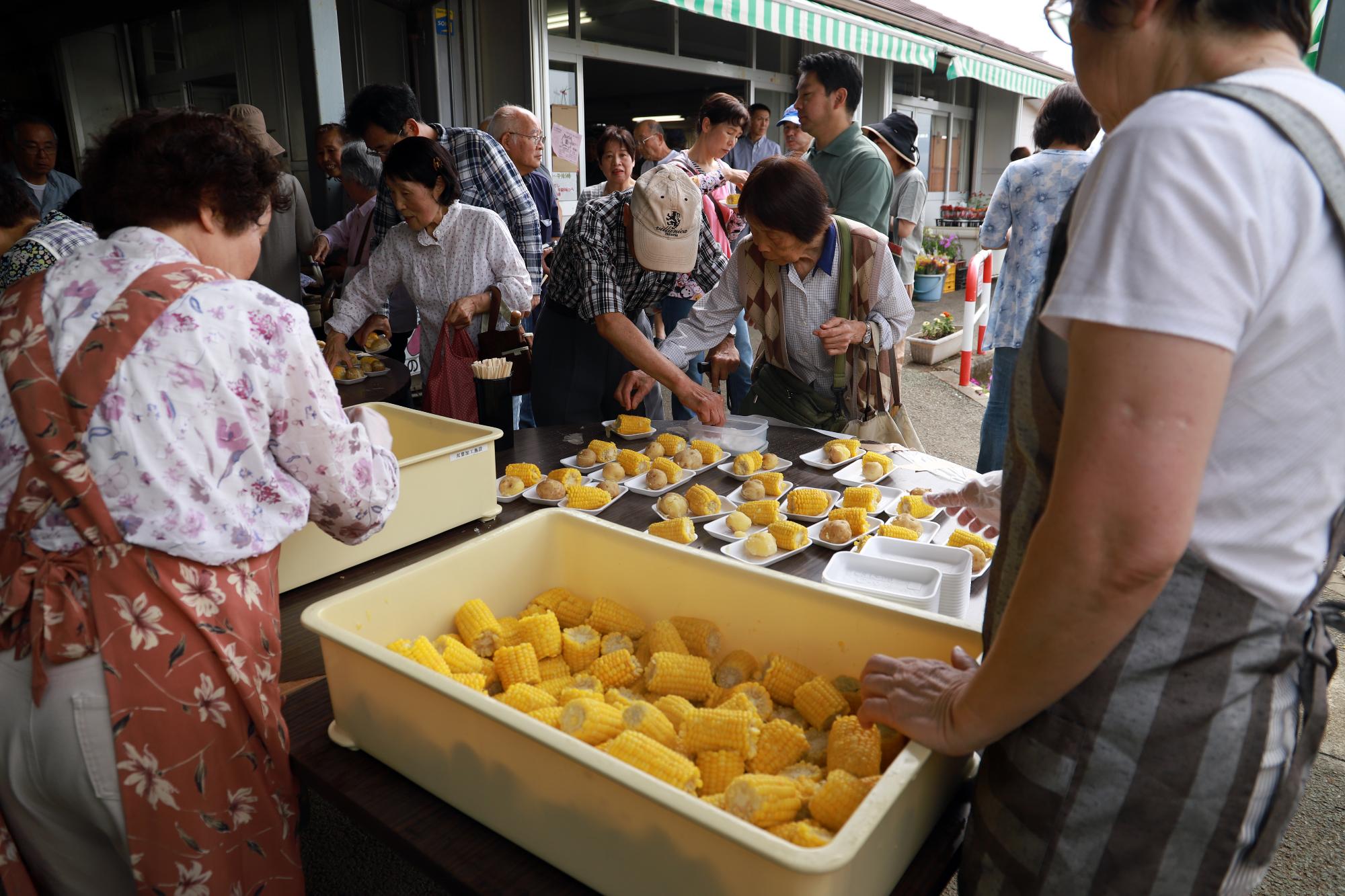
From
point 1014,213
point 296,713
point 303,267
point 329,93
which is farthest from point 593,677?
point 329,93

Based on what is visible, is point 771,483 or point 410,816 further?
point 771,483

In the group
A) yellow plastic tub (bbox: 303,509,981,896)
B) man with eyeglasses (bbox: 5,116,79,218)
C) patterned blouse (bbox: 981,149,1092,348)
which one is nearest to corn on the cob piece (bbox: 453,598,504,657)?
yellow plastic tub (bbox: 303,509,981,896)

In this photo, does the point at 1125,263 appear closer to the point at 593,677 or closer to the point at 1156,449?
the point at 1156,449

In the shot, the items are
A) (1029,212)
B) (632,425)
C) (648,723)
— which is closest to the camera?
(648,723)

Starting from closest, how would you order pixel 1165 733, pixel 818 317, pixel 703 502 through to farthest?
pixel 1165 733 → pixel 703 502 → pixel 818 317

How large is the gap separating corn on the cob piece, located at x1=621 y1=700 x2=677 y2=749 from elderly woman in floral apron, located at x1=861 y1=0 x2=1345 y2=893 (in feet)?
1.24

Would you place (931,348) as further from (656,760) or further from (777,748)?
(656,760)

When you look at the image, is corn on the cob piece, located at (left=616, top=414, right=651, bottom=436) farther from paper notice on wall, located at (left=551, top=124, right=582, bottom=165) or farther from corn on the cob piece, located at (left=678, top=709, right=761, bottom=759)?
paper notice on wall, located at (left=551, top=124, right=582, bottom=165)

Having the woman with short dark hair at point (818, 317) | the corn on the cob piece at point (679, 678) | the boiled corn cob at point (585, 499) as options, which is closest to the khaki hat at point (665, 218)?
the woman with short dark hair at point (818, 317)

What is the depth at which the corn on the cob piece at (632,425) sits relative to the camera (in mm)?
2949

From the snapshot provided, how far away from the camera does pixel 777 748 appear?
117 centimetres

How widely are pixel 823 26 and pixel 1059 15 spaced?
→ 8671 millimetres

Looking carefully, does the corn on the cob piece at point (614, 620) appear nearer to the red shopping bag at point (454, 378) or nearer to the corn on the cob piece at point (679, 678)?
the corn on the cob piece at point (679, 678)

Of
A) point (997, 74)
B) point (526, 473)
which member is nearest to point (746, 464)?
point (526, 473)
